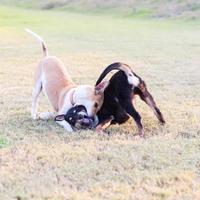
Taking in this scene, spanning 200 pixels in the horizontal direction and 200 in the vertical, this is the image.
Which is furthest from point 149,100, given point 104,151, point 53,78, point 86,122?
point 104,151

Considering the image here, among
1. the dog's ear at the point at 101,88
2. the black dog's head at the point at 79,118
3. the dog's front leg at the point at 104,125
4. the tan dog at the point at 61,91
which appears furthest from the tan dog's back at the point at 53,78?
the dog's front leg at the point at 104,125

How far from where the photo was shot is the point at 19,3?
50.7m

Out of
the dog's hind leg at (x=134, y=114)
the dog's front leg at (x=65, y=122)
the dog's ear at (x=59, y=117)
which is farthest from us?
the dog's ear at (x=59, y=117)

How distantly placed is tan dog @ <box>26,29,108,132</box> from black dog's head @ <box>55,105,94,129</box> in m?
0.04

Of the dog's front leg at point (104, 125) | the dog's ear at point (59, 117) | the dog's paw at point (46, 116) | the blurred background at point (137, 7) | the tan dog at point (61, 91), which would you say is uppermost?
the tan dog at point (61, 91)

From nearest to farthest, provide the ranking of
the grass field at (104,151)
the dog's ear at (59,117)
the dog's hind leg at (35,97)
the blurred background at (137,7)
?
the grass field at (104,151) < the dog's ear at (59,117) < the dog's hind leg at (35,97) < the blurred background at (137,7)

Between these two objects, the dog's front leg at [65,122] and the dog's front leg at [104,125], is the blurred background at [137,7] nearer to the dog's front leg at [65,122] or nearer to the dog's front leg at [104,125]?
the dog's front leg at [65,122]

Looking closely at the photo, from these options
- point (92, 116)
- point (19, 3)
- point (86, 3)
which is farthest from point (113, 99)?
point (19, 3)

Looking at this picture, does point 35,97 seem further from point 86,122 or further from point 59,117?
point 86,122

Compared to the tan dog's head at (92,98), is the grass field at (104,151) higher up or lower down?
lower down

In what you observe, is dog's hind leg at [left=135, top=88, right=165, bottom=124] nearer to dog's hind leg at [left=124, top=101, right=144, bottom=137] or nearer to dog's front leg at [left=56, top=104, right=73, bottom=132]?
dog's hind leg at [left=124, top=101, right=144, bottom=137]

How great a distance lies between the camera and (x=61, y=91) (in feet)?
21.2

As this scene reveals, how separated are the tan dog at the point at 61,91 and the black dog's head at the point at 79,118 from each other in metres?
0.04

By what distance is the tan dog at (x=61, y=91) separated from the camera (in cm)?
595
